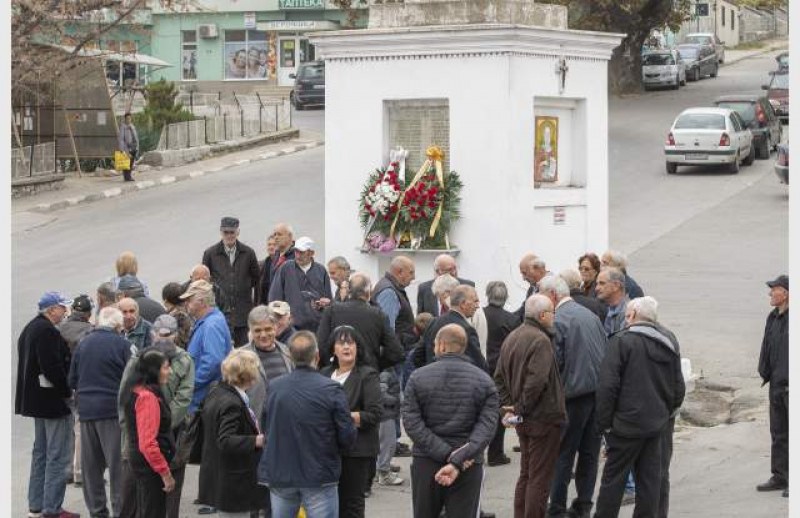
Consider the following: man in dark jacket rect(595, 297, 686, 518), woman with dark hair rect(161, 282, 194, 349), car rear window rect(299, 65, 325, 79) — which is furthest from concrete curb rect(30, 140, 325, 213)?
man in dark jacket rect(595, 297, 686, 518)

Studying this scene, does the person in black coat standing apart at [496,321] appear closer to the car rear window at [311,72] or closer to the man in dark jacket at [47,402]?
the man in dark jacket at [47,402]

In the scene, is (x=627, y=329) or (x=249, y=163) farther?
(x=249, y=163)

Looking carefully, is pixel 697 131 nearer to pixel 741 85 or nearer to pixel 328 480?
pixel 741 85

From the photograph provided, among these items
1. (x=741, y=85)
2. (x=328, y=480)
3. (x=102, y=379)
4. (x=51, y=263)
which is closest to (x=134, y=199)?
(x=51, y=263)

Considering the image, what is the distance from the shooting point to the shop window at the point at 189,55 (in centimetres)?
6938

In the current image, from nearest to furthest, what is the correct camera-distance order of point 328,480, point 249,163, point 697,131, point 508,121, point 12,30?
point 328,480 → point 508,121 → point 12,30 → point 697,131 → point 249,163

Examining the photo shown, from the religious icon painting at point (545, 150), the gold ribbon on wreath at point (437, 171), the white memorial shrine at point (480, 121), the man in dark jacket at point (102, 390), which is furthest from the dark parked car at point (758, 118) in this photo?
the man in dark jacket at point (102, 390)

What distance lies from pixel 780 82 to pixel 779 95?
147 centimetres

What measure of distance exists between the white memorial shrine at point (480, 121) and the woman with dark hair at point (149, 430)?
6.58 m

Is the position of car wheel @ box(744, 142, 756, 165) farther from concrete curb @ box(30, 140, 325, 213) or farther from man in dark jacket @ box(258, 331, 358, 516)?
man in dark jacket @ box(258, 331, 358, 516)

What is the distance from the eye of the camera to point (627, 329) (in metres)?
11.2

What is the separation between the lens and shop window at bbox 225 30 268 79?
68625 millimetres

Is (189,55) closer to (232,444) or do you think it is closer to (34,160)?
(34,160)

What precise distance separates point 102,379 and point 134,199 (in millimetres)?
22152
